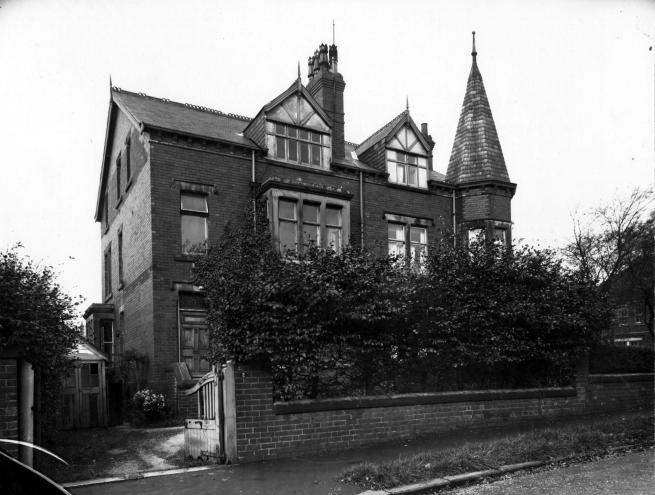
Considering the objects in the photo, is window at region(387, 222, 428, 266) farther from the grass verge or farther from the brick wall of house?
the brick wall of house

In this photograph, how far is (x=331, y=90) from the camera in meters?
23.0

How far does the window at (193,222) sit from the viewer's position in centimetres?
1789

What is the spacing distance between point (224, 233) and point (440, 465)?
38.8 ft

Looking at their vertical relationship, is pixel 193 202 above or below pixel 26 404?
above

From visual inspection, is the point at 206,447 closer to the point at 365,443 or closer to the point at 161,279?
the point at 365,443

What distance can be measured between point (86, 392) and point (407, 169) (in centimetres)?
1382

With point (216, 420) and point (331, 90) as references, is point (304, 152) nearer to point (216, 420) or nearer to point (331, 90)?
point (331, 90)

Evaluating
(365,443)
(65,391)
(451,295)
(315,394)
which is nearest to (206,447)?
(315,394)

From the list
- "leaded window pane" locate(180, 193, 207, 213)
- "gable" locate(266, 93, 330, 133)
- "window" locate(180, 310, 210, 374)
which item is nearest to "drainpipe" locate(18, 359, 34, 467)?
"window" locate(180, 310, 210, 374)

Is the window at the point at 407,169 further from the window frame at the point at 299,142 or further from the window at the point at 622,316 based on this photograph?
the window at the point at 622,316

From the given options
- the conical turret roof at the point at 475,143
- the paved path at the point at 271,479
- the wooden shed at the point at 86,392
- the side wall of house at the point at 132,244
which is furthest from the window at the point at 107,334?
the paved path at the point at 271,479

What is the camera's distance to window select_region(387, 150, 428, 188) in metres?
22.5

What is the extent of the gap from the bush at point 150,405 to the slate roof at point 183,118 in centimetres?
775

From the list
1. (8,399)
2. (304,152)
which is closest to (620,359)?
(304,152)
